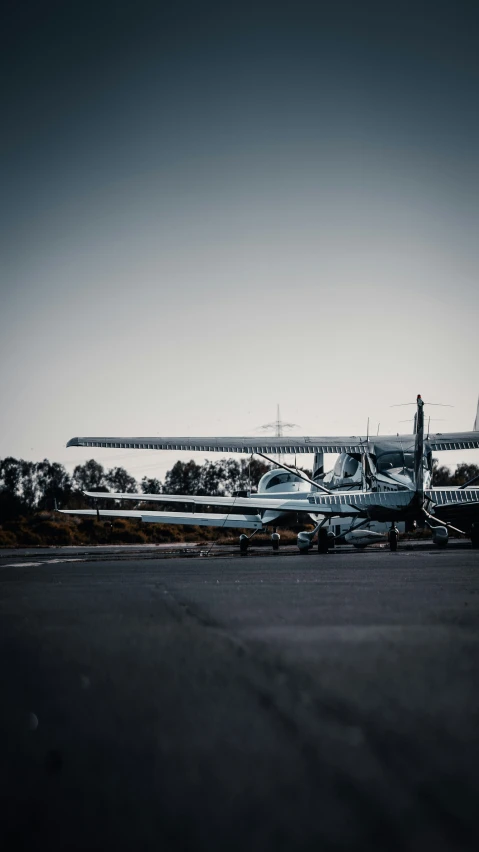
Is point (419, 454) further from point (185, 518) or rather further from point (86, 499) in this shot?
point (86, 499)

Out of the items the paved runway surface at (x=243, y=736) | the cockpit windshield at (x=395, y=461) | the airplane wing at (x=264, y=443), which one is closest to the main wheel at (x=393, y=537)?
the cockpit windshield at (x=395, y=461)

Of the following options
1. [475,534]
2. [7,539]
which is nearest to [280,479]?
[475,534]

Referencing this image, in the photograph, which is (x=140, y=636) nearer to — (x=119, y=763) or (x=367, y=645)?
(x=367, y=645)

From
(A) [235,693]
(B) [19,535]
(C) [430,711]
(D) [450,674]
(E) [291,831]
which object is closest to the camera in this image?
(E) [291,831]

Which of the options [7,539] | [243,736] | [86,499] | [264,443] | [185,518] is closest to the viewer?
[243,736]

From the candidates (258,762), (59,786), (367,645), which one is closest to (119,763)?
(59,786)

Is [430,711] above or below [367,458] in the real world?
below

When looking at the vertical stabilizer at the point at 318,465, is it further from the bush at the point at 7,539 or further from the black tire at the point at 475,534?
the bush at the point at 7,539

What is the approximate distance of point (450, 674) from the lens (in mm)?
2949

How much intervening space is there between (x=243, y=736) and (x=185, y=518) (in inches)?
1060

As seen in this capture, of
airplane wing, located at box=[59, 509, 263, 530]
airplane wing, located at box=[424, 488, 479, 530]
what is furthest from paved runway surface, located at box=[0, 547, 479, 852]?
airplane wing, located at box=[59, 509, 263, 530]

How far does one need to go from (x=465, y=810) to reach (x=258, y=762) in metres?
0.50

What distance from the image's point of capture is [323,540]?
23172mm

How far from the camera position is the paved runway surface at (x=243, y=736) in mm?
1457
